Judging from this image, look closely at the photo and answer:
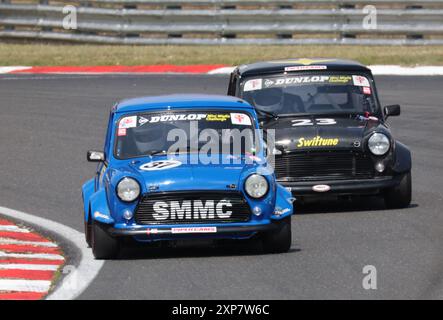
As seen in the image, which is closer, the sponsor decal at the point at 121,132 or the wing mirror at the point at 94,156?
the wing mirror at the point at 94,156

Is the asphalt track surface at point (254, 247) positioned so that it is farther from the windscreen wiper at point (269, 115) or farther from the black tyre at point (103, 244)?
the windscreen wiper at point (269, 115)

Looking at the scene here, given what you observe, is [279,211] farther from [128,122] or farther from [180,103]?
[128,122]

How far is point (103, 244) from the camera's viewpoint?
9.24 m

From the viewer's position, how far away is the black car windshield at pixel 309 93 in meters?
12.5

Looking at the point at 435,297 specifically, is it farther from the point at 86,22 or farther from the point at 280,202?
the point at 86,22

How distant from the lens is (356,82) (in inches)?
499

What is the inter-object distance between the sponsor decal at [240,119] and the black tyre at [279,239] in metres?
1.24

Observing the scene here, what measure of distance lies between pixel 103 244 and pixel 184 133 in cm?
136

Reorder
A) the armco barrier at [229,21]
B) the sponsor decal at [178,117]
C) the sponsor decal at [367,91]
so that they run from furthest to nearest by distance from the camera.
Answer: the armco barrier at [229,21]
the sponsor decal at [367,91]
the sponsor decal at [178,117]

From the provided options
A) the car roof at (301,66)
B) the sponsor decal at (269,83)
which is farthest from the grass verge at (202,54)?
the sponsor decal at (269,83)

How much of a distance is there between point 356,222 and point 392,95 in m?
9.73

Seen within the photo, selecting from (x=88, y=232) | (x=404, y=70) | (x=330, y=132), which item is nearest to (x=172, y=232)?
(x=88, y=232)

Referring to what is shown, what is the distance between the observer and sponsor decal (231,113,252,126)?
1029 centimetres

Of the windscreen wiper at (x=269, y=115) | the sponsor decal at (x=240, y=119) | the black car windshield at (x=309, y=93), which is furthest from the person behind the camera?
the black car windshield at (x=309, y=93)
